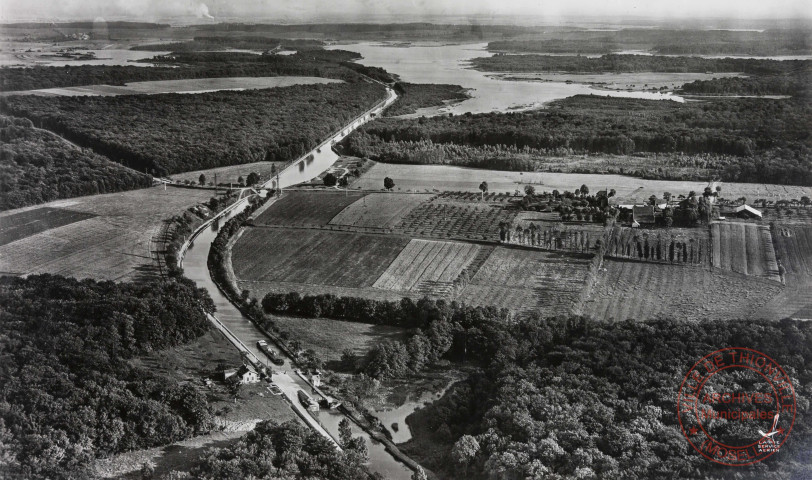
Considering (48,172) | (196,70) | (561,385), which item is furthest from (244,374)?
(196,70)

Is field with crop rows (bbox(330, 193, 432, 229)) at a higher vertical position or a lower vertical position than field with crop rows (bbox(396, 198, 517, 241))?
lower

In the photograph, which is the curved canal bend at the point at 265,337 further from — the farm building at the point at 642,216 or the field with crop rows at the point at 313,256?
the farm building at the point at 642,216

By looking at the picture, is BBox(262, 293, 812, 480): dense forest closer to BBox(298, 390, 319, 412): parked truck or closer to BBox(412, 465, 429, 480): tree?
BBox(412, 465, 429, 480): tree

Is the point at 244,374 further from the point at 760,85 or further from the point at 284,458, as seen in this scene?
the point at 760,85

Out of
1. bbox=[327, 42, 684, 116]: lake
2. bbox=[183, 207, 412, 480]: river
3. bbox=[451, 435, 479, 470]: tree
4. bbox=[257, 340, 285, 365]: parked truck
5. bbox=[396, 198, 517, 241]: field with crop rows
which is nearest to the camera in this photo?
bbox=[451, 435, 479, 470]: tree

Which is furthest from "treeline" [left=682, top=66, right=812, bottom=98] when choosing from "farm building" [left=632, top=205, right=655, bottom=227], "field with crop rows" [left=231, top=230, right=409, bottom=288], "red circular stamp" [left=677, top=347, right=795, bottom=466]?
"red circular stamp" [left=677, top=347, right=795, bottom=466]

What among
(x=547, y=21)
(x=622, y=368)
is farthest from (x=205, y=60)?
(x=622, y=368)

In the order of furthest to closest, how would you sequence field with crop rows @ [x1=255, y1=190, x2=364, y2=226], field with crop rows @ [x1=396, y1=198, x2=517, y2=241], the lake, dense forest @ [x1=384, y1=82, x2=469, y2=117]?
dense forest @ [x1=384, y1=82, x2=469, y2=117]
the lake
field with crop rows @ [x1=255, y1=190, x2=364, y2=226]
field with crop rows @ [x1=396, y1=198, x2=517, y2=241]

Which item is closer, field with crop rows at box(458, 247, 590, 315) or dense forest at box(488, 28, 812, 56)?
field with crop rows at box(458, 247, 590, 315)

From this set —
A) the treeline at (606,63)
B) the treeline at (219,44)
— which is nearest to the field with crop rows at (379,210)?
the treeline at (219,44)
